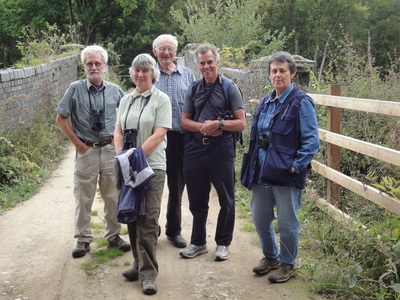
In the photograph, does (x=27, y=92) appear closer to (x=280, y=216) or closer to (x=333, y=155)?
(x=333, y=155)

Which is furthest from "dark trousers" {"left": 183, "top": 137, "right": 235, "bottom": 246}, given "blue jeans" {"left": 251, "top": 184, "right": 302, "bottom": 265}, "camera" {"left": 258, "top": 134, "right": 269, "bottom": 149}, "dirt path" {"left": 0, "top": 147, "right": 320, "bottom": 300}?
"camera" {"left": 258, "top": 134, "right": 269, "bottom": 149}

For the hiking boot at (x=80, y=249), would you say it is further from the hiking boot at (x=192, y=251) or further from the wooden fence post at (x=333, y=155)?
the wooden fence post at (x=333, y=155)

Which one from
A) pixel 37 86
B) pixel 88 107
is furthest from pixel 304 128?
pixel 37 86

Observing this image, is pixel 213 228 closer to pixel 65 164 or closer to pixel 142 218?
pixel 142 218

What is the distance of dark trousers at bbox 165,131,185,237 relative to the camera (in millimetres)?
5281

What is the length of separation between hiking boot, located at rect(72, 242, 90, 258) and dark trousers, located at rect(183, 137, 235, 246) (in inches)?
44.9

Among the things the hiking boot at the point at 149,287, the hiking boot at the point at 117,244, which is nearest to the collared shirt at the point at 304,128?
the hiking boot at the point at 149,287

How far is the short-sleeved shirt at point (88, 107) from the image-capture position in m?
5.00

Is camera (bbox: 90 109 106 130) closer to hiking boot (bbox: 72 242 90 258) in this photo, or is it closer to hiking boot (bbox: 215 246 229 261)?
hiking boot (bbox: 72 242 90 258)

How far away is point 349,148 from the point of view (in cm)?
509

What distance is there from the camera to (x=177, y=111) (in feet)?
17.2

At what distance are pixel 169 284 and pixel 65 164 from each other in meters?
6.34

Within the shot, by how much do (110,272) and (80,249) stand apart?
0.58 m

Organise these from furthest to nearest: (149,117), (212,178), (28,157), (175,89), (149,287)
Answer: (28,157) < (175,89) < (212,178) < (149,117) < (149,287)
